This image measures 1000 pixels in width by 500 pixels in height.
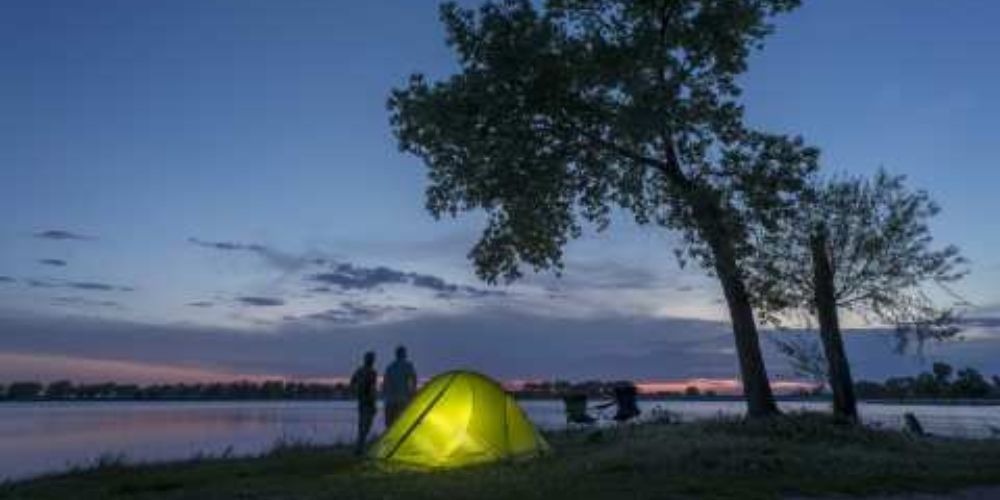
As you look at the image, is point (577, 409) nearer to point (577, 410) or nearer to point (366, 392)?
point (577, 410)

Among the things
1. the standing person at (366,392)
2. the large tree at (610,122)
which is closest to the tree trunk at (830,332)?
the large tree at (610,122)

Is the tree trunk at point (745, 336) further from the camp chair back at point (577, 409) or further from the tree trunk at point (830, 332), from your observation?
the camp chair back at point (577, 409)

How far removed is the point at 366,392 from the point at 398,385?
1.73 metres

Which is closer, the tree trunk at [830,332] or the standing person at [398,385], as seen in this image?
the standing person at [398,385]

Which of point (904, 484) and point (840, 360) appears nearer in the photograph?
point (904, 484)

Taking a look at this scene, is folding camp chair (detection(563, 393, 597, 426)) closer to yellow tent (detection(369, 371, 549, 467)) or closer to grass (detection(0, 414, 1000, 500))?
grass (detection(0, 414, 1000, 500))

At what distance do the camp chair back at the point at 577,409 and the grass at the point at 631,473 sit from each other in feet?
28.1

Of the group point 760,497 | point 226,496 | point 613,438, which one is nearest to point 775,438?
point 613,438

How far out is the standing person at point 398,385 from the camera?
25234 mm

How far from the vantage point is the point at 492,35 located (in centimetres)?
3070

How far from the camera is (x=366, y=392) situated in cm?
2672

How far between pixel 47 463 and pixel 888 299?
98.1 ft

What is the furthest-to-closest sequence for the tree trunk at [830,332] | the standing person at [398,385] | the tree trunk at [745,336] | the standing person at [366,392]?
the tree trunk at [830,332] < the tree trunk at [745,336] < the standing person at [366,392] < the standing person at [398,385]

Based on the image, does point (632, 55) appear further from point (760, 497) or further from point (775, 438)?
point (760, 497)
